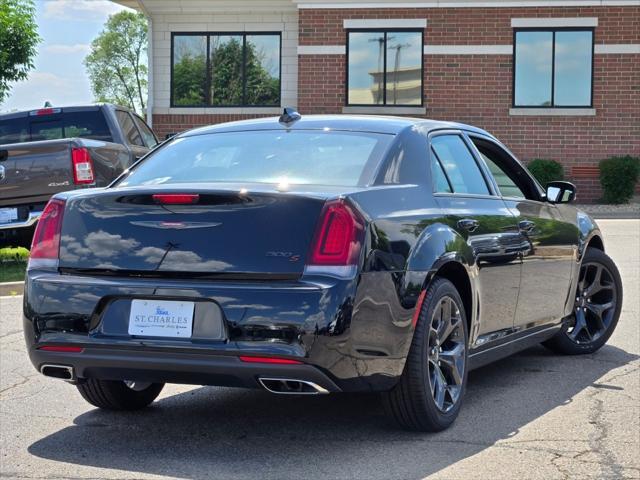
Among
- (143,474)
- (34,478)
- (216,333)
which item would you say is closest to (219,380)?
(216,333)

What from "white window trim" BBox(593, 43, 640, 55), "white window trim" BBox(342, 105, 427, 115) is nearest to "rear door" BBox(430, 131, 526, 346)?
"white window trim" BBox(342, 105, 427, 115)

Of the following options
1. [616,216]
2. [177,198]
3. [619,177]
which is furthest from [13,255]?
[619,177]

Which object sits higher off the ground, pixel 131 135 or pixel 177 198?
pixel 131 135

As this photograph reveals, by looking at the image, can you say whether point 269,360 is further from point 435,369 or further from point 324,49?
point 324,49

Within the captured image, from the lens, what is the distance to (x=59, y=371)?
5.26m

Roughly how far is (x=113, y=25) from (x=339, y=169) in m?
97.4

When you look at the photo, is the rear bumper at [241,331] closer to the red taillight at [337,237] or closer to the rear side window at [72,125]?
the red taillight at [337,237]

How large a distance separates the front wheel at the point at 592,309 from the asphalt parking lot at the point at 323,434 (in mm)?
580

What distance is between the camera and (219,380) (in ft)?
16.2

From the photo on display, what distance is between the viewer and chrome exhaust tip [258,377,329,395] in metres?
4.86

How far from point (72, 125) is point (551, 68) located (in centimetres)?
1497

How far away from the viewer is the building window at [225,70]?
27078mm

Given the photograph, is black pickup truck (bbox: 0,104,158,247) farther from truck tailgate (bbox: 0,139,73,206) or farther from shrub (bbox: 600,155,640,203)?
shrub (bbox: 600,155,640,203)

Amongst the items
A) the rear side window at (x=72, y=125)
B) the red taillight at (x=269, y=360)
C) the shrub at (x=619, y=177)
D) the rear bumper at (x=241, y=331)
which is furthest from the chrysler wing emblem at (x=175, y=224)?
the shrub at (x=619, y=177)
